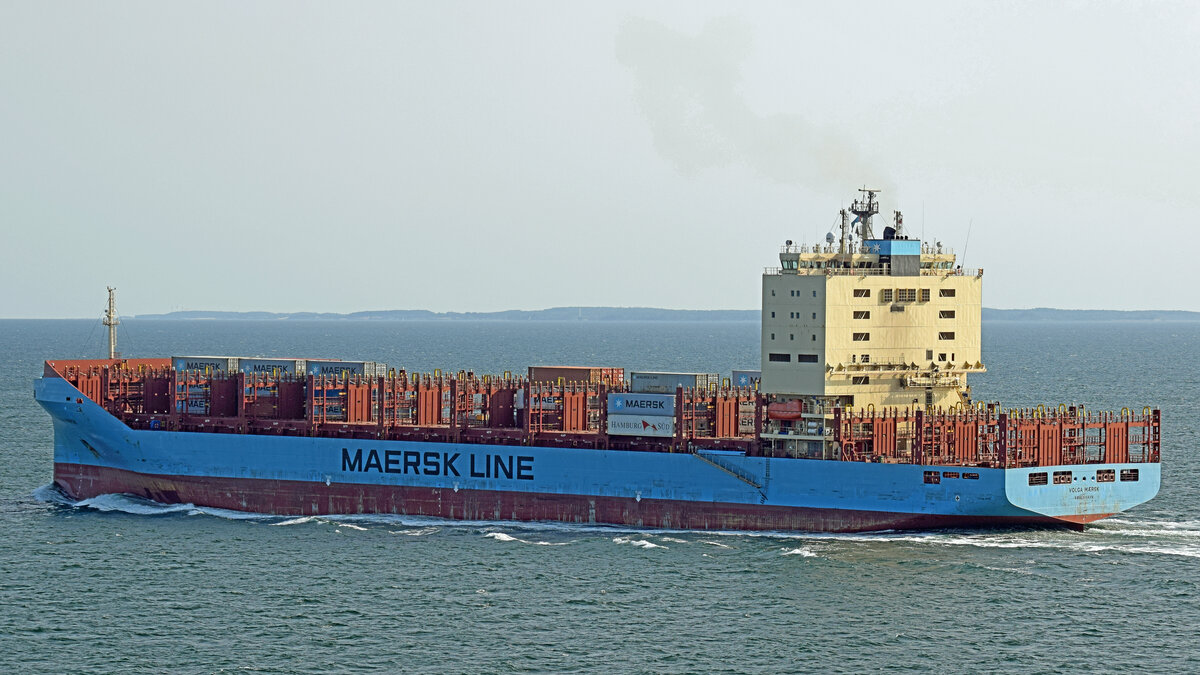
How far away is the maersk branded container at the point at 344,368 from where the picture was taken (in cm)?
7069

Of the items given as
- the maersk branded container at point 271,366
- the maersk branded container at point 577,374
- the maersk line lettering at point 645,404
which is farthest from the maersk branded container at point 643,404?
the maersk branded container at point 271,366

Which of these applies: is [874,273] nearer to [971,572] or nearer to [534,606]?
[971,572]

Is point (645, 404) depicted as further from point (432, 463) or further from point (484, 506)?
point (432, 463)

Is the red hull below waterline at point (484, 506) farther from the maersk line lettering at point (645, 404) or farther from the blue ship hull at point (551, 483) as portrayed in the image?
the maersk line lettering at point (645, 404)

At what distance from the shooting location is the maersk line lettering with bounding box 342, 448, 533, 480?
2461 inches

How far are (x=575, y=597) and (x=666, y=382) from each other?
16.4 meters

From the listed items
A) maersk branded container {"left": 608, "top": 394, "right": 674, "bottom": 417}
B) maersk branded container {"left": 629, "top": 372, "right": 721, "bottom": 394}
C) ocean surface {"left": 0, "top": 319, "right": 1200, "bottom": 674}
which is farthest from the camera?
maersk branded container {"left": 629, "top": 372, "right": 721, "bottom": 394}

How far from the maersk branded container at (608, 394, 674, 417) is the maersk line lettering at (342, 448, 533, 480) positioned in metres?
4.46

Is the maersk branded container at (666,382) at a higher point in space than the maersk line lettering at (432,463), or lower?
higher

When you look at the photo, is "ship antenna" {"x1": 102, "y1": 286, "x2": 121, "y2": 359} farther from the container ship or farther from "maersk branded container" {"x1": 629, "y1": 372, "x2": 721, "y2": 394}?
"maersk branded container" {"x1": 629, "y1": 372, "x2": 721, "y2": 394}

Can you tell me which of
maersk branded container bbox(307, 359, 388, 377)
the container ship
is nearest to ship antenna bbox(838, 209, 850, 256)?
the container ship

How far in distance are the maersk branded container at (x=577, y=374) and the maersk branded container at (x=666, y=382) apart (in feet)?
17.1

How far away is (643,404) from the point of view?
60.9m

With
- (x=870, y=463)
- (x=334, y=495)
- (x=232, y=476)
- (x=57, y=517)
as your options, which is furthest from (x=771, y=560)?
(x=57, y=517)
